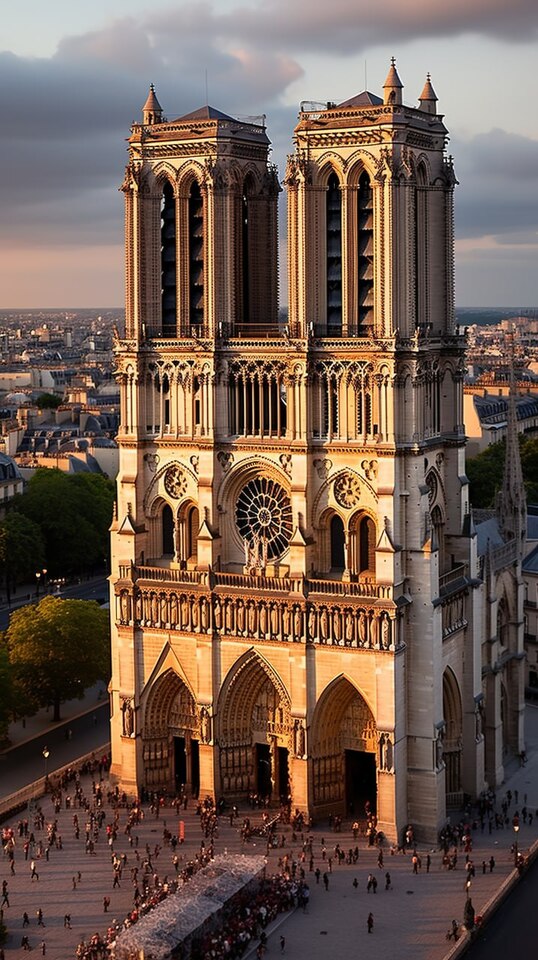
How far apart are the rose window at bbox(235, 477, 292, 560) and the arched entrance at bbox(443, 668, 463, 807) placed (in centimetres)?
1223

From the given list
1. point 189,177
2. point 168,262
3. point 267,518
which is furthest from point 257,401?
point 189,177

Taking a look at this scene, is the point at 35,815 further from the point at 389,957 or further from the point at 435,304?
the point at 435,304

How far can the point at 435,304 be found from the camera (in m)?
82.2

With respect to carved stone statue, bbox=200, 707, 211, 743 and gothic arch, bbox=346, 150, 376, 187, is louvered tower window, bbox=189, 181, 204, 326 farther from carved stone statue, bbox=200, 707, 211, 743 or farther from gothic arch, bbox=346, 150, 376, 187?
carved stone statue, bbox=200, 707, 211, 743

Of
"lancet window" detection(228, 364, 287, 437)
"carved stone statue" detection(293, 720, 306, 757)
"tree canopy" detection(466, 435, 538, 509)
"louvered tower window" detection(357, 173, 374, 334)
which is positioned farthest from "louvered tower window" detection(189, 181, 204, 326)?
"tree canopy" detection(466, 435, 538, 509)

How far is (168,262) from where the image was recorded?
8500 centimetres

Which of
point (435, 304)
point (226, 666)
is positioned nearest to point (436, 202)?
point (435, 304)

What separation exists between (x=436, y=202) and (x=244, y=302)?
12468 millimetres

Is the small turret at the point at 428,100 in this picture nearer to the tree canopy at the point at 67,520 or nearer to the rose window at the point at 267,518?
the rose window at the point at 267,518

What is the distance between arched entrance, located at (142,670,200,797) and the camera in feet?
277

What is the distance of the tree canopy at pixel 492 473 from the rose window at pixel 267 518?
61811 mm

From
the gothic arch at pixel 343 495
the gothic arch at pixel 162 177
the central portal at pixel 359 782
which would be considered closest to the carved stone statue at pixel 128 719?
the central portal at pixel 359 782

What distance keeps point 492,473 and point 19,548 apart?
171 ft

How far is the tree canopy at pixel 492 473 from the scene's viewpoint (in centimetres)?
15062
